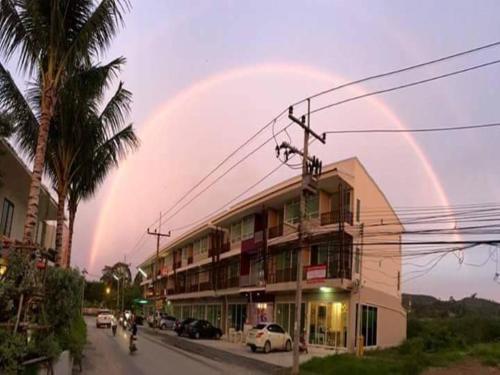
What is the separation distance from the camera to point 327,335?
37.2 m

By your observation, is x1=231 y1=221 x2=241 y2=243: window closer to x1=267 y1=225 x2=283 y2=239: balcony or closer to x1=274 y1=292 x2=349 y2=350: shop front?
x1=267 y1=225 x2=283 y2=239: balcony

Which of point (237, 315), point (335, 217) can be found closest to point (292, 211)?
point (335, 217)

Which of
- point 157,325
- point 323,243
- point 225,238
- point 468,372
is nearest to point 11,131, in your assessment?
point 468,372

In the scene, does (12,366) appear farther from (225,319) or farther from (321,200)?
(225,319)

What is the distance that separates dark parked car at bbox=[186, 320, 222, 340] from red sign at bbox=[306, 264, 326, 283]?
56.0 feet

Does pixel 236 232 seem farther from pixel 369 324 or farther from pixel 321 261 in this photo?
pixel 369 324

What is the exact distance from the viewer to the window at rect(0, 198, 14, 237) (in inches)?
1025

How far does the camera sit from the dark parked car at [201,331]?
5051 centimetres

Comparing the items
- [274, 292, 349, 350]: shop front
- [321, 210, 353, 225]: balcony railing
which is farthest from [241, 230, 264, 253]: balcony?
[321, 210, 353, 225]: balcony railing

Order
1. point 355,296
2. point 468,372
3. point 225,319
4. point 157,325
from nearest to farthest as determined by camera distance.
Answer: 1. point 468,372
2. point 355,296
3. point 225,319
4. point 157,325

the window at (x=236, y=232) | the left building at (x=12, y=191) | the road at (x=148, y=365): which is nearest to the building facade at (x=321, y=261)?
the window at (x=236, y=232)

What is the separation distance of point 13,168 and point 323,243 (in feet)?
67.9

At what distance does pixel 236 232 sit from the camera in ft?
185

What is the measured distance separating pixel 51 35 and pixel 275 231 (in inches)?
1300
